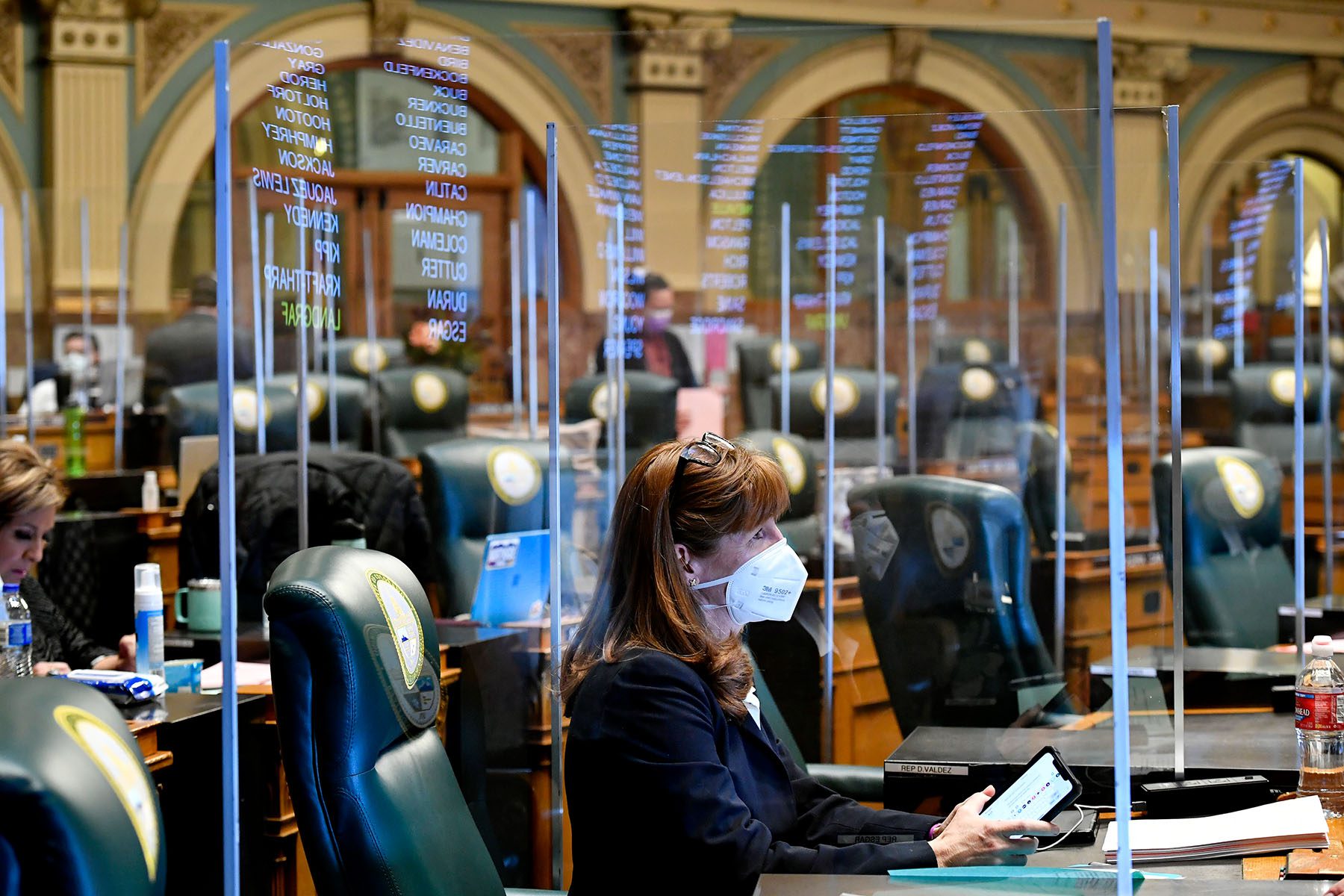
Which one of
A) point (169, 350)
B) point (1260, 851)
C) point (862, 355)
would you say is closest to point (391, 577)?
point (1260, 851)

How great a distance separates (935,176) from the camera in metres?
3.33

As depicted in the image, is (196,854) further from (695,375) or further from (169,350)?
(169,350)

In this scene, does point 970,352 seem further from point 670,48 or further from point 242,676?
point 670,48

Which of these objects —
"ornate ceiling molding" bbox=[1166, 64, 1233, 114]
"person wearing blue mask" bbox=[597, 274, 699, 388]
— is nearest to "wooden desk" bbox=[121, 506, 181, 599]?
"person wearing blue mask" bbox=[597, 274, 699, 388]

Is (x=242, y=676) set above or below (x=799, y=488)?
below

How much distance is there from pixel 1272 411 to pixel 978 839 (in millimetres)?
5169

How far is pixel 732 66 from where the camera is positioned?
971 centimetres

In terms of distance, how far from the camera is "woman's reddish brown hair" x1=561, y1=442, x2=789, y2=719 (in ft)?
5.51

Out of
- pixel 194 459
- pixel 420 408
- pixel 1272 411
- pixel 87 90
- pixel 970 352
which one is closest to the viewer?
pixel 194 459

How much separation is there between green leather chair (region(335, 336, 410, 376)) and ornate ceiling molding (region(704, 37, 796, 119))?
426 cm

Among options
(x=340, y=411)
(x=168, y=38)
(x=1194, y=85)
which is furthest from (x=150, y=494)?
(x=1194, y=85)

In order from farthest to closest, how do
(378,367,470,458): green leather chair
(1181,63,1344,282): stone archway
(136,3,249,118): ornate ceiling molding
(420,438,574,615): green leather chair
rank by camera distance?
A: 1. (1181,63,1344,282): stone archway
2. (136,3,249,118): ornate ceiling molding
3. (378,367,470,458): green leather chair
4. (420,438,574,615): green leather chair

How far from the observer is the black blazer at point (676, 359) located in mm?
3803

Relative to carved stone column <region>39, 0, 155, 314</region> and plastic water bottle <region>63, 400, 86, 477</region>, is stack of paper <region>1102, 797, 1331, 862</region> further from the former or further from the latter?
carved stone column <region>39, 0, 155, 314</region>
